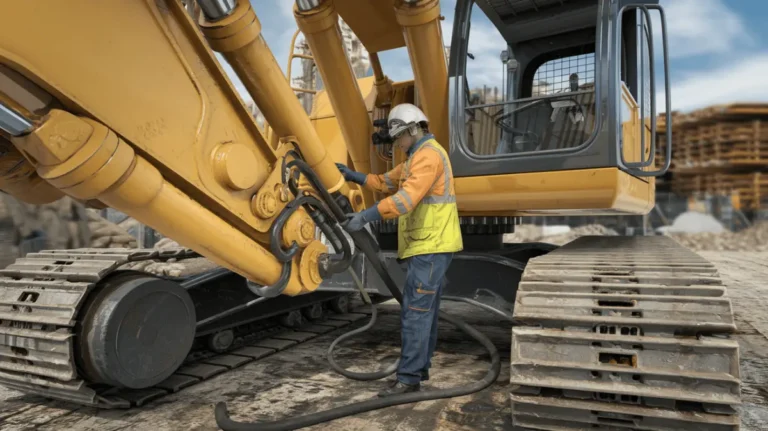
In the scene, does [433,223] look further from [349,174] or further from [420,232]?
[349,174]

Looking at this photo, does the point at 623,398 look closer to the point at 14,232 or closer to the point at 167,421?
the point at 167,421

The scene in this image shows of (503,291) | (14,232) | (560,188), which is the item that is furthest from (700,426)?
(14,232)

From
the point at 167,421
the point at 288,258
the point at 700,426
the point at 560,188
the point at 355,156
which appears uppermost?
the point at 355,156

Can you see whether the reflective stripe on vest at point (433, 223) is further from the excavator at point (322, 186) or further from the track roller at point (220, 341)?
the track roller at point (220, 341)

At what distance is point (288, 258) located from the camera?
294 cm

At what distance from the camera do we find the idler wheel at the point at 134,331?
2961mm

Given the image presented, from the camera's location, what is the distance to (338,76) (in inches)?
156

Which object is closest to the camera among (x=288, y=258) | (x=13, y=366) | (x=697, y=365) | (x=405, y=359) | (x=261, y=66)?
(x=697, y=365)

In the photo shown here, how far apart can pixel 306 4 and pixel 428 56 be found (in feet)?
2.77

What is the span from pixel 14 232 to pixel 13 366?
7809mm

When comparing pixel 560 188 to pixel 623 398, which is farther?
pixel 560 188

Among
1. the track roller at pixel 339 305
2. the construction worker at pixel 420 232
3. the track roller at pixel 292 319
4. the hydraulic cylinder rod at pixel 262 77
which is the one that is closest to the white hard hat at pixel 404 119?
the construction worker at pixel 420 232

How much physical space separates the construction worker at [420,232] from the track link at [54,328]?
142cm

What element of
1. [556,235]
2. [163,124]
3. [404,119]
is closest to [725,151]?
[556,235]
